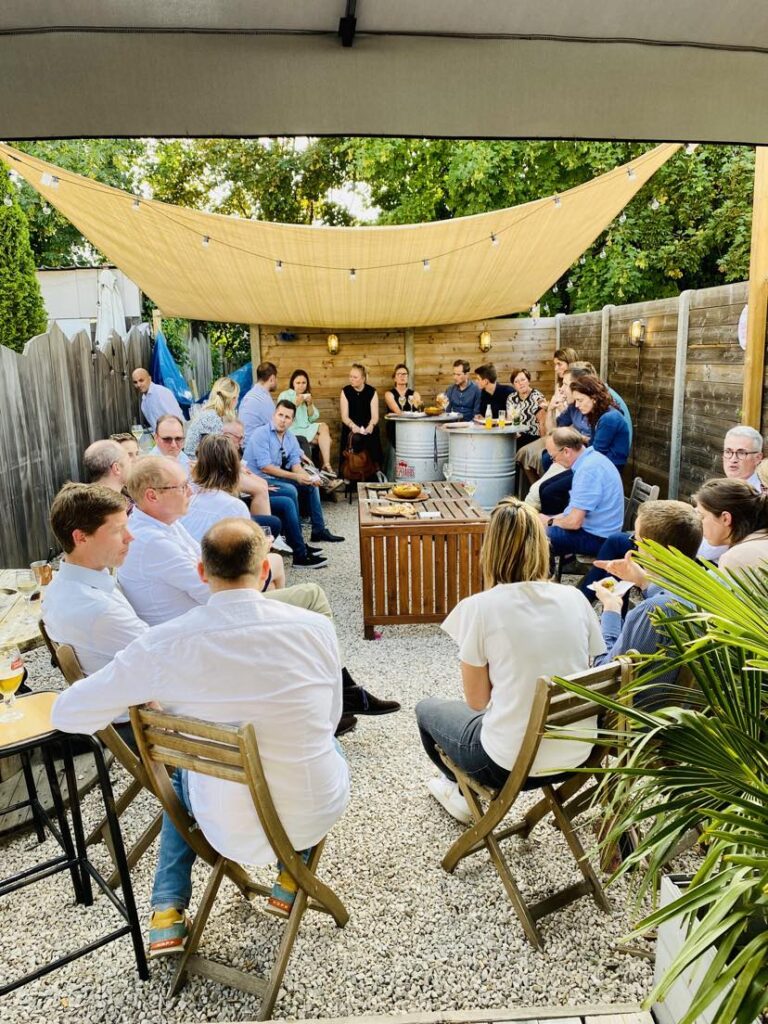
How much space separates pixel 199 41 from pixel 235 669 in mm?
1405

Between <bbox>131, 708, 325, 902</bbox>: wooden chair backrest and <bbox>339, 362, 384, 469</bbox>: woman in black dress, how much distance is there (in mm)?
7131

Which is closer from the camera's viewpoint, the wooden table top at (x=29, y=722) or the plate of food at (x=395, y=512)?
the wooden table top at (x=29, y=722)

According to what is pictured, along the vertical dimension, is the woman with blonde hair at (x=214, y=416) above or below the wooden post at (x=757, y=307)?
below

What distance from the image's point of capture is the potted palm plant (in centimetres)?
93

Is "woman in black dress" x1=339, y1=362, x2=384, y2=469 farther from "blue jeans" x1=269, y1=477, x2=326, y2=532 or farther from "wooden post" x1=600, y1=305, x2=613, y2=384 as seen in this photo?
"wooden post" x1=600, y1=305, x2=613, y2=384

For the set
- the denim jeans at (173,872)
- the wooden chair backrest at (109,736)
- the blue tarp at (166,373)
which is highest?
the blue tarp at (166,373)

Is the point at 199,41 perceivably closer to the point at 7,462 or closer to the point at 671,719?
the point at 671,719

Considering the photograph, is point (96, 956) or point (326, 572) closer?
point (96, 956)

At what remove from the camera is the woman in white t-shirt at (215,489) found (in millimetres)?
3842

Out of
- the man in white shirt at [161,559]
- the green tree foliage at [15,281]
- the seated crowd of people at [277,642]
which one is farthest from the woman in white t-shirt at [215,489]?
the green tree foliage at [15,281]

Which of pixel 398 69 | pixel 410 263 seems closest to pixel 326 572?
pixel 410 263

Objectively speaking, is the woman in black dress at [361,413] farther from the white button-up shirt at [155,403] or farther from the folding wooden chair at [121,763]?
the folding wooden chair at [121,763]

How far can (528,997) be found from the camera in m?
1.94

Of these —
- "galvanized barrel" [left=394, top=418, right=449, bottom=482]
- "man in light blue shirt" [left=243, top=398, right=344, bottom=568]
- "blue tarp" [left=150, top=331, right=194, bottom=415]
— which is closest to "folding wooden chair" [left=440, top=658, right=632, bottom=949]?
"man in light blue shirt" [left=243, top=398, right=344, bottom=568]
